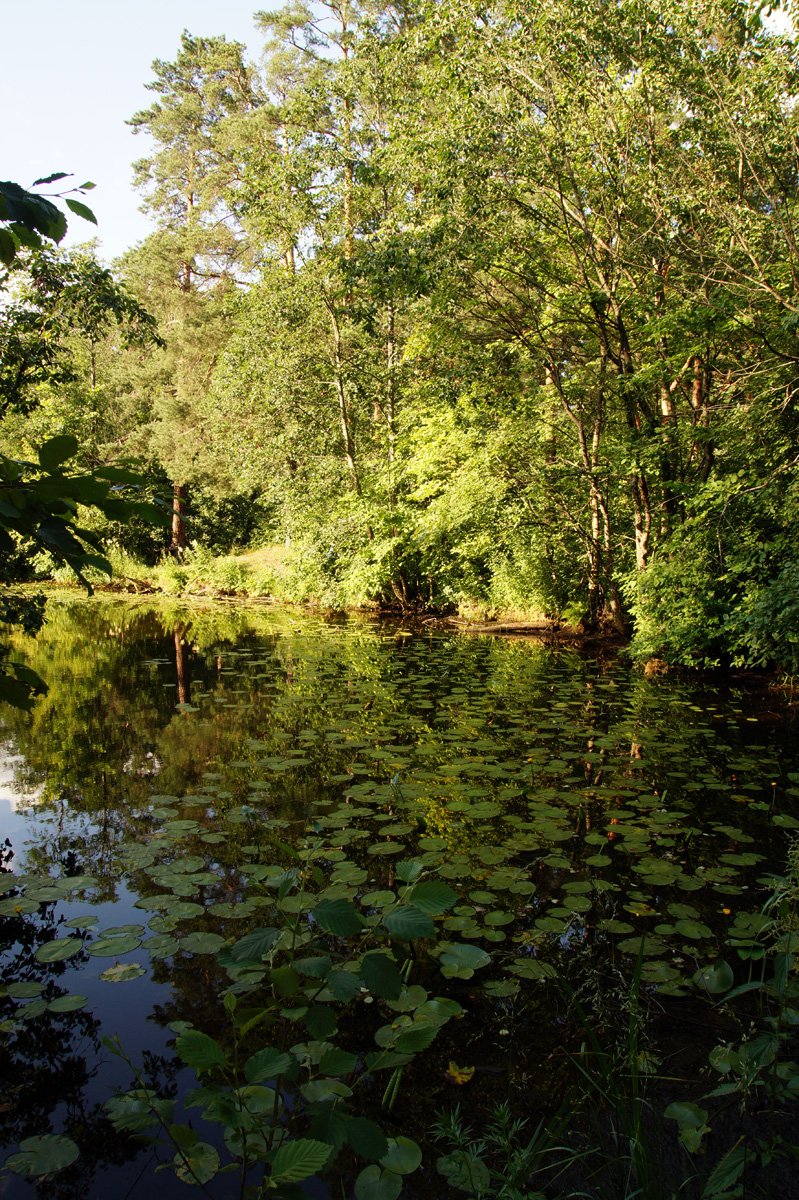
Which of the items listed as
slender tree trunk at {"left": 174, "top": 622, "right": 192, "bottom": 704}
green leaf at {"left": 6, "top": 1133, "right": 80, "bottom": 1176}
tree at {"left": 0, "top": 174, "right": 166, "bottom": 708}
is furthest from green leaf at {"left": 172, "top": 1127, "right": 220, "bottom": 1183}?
slender tree trunk at {"left": 174, "top": 622, "right": 192, "bottom": 704}

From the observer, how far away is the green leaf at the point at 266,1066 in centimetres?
128

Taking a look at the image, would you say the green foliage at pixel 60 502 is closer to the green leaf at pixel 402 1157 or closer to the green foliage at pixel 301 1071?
the green foliage at pixel 301 1071

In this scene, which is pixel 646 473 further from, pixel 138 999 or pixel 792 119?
pixel 138 999

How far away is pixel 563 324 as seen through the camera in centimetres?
1075

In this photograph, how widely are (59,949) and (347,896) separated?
3.65ft

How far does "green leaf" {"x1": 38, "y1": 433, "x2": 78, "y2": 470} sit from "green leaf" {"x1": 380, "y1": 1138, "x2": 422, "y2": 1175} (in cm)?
165

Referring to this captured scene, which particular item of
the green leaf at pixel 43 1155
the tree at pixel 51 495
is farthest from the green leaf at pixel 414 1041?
the tree at pixel 51 495

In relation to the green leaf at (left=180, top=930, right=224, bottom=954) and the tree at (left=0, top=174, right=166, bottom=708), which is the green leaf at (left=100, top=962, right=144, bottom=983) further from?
the tree at (left=0, top=174, right=166, bottom=708)

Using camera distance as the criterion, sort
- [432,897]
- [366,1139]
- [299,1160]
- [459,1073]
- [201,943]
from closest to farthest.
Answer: [299,1160] → [366,1139] → [432,897] → [459,1073] → [201,943]

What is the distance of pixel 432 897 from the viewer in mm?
1352

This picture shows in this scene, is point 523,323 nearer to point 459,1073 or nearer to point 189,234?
point 459,1073

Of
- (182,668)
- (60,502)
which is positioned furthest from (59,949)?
(182,668)

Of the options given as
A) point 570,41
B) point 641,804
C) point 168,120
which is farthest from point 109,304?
point 168,120

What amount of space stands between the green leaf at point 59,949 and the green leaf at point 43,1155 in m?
0.87
